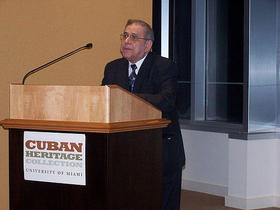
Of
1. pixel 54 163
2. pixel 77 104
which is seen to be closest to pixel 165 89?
pixel 77 104

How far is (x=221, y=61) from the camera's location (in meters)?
7.48

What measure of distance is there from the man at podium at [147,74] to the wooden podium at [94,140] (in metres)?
0.41

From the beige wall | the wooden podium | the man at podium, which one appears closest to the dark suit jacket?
the man at podium

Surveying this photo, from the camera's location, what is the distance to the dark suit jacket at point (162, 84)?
3.28m

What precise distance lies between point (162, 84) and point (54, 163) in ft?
2.94

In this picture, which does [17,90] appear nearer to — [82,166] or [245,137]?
[82,166]

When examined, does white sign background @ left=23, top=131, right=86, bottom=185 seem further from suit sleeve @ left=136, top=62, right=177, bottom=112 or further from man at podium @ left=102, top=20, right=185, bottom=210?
man at podium @ left=102, top=20, right=185, bottom=210

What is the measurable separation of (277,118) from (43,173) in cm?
A: 410

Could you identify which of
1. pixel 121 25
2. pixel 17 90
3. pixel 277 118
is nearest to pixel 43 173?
pixel 17 90

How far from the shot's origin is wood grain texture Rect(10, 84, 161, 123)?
260 cm

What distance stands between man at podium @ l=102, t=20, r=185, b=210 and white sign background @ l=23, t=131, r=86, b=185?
2.30 ft

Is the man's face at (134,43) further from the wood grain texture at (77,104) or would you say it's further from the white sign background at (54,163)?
the white sign background at (54,163)

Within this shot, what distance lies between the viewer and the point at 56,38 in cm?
402

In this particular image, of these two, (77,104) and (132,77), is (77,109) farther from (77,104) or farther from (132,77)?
(132,77)
